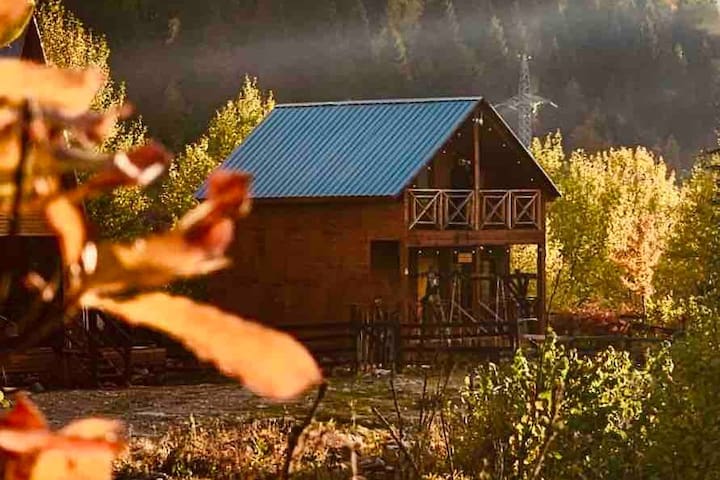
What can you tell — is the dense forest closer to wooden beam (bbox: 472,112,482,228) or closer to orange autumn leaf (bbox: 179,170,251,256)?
wooden beam (bbox: 472,112,482,228)

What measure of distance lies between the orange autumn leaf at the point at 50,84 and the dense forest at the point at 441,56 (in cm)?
4557

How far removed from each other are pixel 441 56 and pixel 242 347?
6835cm

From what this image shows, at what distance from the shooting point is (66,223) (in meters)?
0.38

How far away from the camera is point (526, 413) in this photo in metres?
6.93

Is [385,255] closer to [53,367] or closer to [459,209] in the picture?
[459,209]

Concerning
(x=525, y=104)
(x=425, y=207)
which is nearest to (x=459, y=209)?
(x=425, y=207)

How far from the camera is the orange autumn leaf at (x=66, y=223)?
0.38 m

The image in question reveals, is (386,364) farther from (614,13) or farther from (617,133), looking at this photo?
(614,13)

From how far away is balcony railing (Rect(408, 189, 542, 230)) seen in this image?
2039 centimetres

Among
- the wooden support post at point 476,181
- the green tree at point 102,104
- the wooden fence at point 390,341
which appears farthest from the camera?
the green tree at point 102,104

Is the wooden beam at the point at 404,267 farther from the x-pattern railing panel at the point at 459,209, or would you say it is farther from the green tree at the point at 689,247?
the green tree at the point at 689,247

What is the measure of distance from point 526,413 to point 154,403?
26.0 ft

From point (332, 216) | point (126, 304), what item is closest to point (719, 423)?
point (126, 304)

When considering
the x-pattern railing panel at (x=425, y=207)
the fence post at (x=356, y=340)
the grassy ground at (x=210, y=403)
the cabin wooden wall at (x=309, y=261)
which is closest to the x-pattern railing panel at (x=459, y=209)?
the x-pattern railing panel at (x=425, y=207)
